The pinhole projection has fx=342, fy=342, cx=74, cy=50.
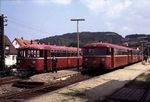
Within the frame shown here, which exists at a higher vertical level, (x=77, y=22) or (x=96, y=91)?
(x=77, y=22)

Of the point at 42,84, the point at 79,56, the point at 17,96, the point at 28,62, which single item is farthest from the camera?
the point at 79,56

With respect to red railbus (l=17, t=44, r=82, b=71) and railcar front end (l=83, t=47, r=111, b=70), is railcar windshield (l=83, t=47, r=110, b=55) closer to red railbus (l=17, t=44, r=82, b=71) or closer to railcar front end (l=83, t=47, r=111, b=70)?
railcar front end (l=83, t=47, r=111, b=70)

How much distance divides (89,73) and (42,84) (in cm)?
1180

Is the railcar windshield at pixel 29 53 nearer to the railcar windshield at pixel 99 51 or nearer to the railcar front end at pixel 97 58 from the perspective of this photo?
the railcar front end at pixel 97 58

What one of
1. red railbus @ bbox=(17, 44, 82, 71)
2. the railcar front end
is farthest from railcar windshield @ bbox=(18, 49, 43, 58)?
the railcar front end

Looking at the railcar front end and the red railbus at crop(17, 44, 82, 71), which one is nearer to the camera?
the red railbus at crop(17, 44, 82, 71)

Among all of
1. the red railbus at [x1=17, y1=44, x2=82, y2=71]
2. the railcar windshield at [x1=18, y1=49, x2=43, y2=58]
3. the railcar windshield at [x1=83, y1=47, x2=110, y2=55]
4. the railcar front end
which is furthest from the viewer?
the railcar windshield at [x1=83, y1=47, x2=110, y2=55]

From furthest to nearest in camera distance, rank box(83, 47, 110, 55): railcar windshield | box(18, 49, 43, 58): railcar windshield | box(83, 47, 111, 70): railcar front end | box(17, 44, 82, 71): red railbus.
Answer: box(83, 47, 110, 55): railcar windshield, box(83, 47, 111, 70): railcar front end, box(18, 49, 43, 58): railcar windshield, box(17, 44, 82, 71): red railbus

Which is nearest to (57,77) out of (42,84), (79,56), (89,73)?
(42,84)

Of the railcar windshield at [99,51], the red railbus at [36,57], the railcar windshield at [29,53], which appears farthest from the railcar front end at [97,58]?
the railcar windshield at [29,53]

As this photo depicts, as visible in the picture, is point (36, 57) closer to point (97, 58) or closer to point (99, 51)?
point (97, 58)

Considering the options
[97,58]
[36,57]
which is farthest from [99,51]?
[36,57]

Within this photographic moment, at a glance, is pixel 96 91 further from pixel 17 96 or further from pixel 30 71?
pixel 30 71

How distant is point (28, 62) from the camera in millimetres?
28719
